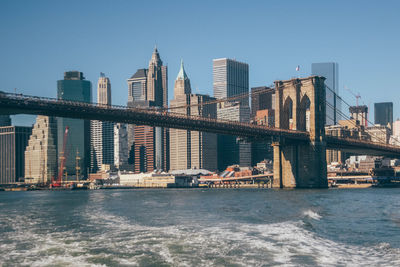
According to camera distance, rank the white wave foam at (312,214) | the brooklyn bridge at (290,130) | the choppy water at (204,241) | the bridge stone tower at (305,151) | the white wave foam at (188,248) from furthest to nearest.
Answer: the bridge stone tower at (305,151) → the brooklyn bridge at (290,130) → the white wave foam at (312,214) → the choppy water at (204,241) → the white wave foam at (188,248)

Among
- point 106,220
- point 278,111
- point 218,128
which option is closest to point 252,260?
point 106,220

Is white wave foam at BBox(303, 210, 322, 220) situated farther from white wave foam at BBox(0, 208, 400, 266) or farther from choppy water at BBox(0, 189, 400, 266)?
white wave foam at BBox(0, 208, 400, 266)

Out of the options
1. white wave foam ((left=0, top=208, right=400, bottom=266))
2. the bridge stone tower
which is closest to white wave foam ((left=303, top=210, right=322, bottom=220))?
white wave foam ((left=0, top=208, right=400, bottom=266))

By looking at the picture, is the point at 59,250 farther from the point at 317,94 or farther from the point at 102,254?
the point at 317,94

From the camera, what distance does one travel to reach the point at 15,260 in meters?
21.7

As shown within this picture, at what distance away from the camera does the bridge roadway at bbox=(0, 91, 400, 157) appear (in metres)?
67.2

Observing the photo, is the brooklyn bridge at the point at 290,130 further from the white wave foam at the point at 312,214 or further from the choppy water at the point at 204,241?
the choppy water at the point at 204,241

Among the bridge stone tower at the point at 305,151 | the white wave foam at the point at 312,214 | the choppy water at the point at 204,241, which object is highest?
the bridge stone tower at the point at 305,151

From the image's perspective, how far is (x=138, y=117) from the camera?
78.2 m

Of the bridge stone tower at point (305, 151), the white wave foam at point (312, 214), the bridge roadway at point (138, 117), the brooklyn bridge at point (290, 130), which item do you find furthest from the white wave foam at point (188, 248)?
the bridge stone tower at point (305, 151)

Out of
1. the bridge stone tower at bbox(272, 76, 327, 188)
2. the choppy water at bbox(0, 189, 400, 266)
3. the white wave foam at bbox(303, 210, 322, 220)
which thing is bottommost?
the white wave foam at bbox(303, 210, 322, 220)

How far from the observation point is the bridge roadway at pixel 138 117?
67188mm

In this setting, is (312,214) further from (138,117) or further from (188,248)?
(138,117)

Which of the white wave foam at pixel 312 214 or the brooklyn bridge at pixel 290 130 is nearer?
the white wave foam at pixel 312 214
